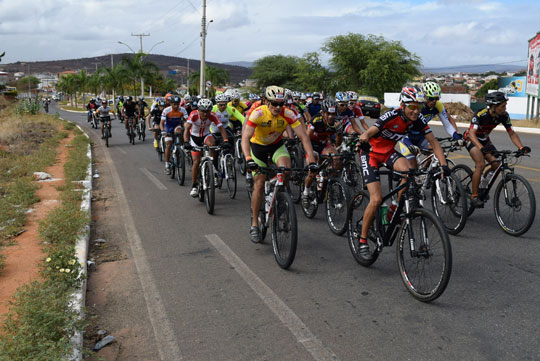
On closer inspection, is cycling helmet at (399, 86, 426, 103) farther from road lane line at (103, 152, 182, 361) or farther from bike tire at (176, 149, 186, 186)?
bike tire at (176, 149, 186, 186)

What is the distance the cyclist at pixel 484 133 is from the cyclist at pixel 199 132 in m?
4.35

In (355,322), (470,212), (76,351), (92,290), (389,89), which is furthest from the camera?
(389,89)

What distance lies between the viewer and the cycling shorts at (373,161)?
19.0ft

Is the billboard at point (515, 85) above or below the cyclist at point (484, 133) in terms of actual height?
above

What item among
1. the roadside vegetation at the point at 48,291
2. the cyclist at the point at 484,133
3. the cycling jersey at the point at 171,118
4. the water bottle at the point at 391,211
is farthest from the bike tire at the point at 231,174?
the water bottle at the point at 391,211

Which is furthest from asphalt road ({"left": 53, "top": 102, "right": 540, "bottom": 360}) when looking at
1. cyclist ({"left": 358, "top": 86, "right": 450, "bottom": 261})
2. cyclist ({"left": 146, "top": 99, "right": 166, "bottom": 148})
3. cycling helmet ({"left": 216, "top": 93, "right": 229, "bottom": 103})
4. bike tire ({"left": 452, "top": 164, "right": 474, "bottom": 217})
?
cyclist ({"left": 146, "top": 99, "right": 166, "bottom": 148})

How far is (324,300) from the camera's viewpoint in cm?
489

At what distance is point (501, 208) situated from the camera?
721cm

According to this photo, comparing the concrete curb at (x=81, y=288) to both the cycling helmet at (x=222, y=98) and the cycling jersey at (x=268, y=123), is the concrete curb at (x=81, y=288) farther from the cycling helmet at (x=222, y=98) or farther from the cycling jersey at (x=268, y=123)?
the cycling helmet at (x=222, y=98)

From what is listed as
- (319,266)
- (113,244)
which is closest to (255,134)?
(319,266)

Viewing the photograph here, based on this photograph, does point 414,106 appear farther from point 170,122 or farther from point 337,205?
point 170,122

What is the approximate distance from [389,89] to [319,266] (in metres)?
55.9

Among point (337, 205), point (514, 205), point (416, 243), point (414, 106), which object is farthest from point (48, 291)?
point (514, 205)

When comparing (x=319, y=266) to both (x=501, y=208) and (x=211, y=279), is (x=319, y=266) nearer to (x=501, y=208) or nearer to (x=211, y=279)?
(x=211, y=279)
